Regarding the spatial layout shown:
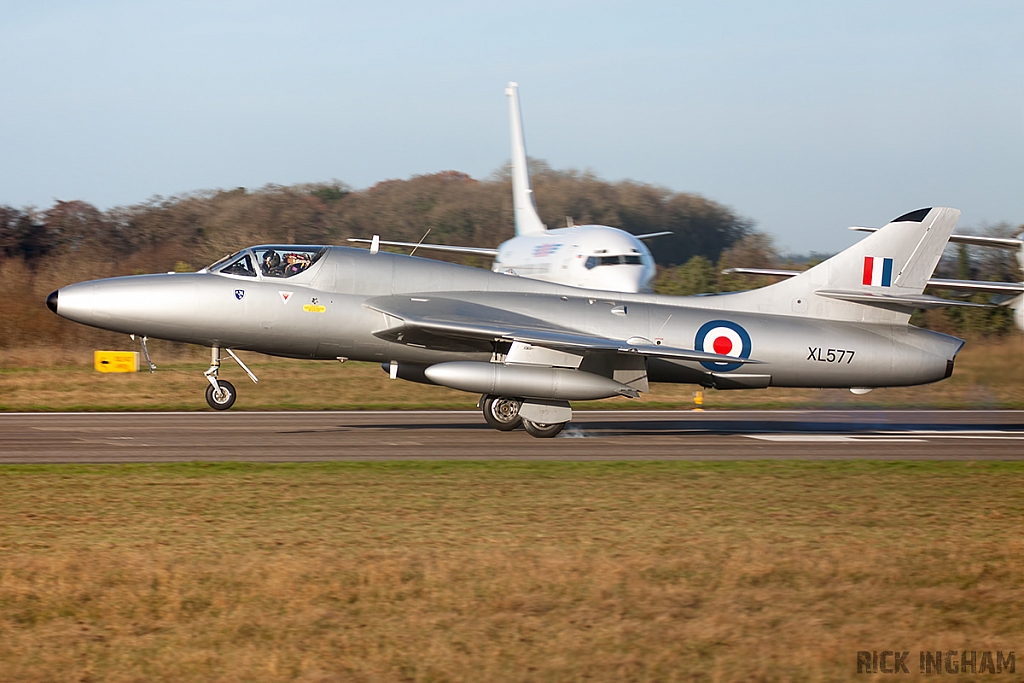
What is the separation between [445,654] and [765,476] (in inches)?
298

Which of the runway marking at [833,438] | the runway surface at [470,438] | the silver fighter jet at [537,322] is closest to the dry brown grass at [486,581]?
the runway surface at [470,438]

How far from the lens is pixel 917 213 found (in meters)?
17.8

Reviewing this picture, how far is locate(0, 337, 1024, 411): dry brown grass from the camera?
923 inches

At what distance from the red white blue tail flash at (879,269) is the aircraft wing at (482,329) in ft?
8.48

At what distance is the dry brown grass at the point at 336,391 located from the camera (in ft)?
76.9

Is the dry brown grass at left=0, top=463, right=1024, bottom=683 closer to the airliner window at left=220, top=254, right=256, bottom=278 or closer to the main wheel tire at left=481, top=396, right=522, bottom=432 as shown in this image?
the airliner window at left=220, top=254, right=256, bottom=278

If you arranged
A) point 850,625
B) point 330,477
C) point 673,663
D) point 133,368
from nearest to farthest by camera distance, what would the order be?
1. point 673,663
2. point 850,625
3. point 330,477
4. point 133,368

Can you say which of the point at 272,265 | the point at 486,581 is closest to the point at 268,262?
the point at 272,265

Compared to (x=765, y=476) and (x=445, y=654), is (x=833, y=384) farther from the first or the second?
(x=445, y=654)

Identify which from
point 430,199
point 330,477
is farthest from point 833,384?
point 430,199

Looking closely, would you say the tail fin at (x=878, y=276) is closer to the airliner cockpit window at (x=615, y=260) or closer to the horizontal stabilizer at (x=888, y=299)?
the horizontal stabilizer at (x=888, y=299)

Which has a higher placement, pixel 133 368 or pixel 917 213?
pixel 917 213

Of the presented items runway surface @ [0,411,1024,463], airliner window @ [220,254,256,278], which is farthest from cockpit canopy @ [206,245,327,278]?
runway surface @ [0,411,1024,463]

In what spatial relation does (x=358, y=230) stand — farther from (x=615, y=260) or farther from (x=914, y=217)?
(x=914, y=217)
